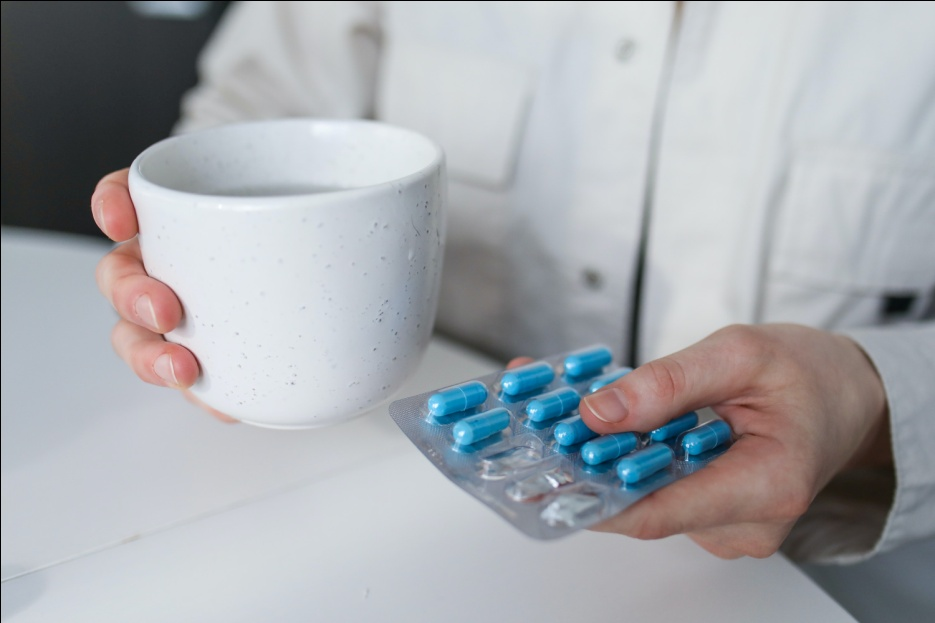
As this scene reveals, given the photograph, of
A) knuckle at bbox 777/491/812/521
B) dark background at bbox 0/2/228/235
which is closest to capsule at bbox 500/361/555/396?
knuckle at bbox 777/491/812/521

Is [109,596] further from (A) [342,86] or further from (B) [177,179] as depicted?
(A) [342,86]

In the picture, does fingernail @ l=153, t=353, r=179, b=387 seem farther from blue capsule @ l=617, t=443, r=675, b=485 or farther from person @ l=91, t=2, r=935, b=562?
blue capsule @ l=617, t=443, r=675, b=485

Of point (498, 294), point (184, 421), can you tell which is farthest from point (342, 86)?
point (184, 421)

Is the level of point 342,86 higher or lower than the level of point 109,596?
higher

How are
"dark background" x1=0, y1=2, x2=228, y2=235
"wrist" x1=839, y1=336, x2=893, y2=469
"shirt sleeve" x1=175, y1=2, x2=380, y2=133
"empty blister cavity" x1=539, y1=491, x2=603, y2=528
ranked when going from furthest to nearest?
"shirt sleeve" x1=175, y1=2, x2=380, y2=133
"dark background" x1=0, y1=2, x2=228, y2=235
"wrist" x1=839, y1=336, x2=893, y2=469
"empty blister cavity" x1=539, y1=491, x2=603, y2=528

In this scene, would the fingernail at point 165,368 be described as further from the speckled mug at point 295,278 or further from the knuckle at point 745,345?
the knuckle at point 745,345

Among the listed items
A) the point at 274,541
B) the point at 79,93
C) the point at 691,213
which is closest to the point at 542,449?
the point at 274,541

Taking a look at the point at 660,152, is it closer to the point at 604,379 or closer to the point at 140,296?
the point at 604,379

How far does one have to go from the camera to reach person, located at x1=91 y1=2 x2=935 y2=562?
0.29 meters

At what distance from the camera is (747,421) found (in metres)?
0.30

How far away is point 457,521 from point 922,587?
0.71 ft

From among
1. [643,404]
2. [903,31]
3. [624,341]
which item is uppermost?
[903,31]

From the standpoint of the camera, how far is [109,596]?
29cm

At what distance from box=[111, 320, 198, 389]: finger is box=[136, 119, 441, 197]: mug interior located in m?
0.07
